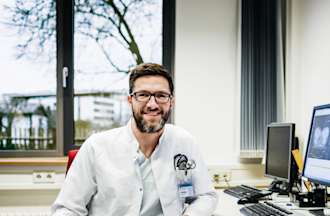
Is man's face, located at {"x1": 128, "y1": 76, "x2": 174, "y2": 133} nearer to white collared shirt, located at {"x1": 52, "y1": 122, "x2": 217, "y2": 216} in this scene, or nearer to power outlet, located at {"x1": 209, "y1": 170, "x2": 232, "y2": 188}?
white collared shirt, located at {"x1": 52, "y1": 122, "x2": 217, "y2": 216}

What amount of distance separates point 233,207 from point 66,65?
5.80ft

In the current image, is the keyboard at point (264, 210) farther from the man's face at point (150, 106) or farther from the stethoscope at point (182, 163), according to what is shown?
the man's face at point (150, 106)

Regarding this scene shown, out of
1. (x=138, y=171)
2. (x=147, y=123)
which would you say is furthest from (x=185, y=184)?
(x=147, y=123)

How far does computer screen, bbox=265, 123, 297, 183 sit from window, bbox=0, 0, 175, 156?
100 centimetres

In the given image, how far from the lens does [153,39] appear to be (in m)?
3.04

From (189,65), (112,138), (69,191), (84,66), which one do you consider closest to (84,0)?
(84,66)

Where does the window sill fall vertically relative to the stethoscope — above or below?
below

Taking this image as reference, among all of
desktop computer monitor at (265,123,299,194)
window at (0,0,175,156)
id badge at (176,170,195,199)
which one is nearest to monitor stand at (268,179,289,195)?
desktop computer monitor at (265,123,299,194)

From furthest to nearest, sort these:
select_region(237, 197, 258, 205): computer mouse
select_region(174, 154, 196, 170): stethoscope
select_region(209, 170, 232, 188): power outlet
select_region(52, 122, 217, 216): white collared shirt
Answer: select_region(209, 170, 232, 188): power outlet
select_region(237, 197, 258, 205): computer mouse
select_region(174, 154, 196, 170): stethoscope
select_region(52, 122, 217, 216): white collared shirt

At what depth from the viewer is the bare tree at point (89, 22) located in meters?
2.93

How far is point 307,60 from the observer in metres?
2.63

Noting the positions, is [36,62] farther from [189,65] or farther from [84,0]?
[189,65]

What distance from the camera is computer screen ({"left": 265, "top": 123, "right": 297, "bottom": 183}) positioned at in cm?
218

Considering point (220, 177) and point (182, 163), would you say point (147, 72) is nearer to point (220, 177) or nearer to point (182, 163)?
point (182, 163)
